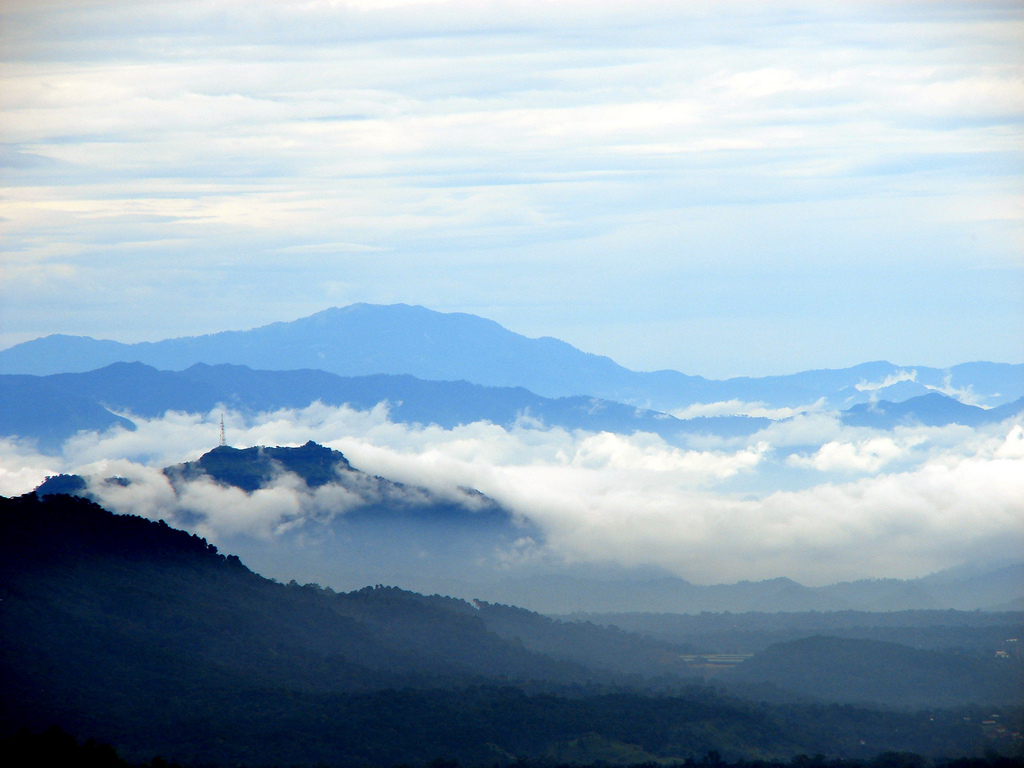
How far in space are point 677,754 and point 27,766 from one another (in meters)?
103

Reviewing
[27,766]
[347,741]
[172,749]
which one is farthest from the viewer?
[347,741]

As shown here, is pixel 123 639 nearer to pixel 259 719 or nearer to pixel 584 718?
pixel 259 719

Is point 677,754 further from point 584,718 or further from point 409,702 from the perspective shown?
point 409,702

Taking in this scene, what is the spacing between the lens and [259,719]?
176 m

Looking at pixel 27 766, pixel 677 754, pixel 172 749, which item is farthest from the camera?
pixel 677 754

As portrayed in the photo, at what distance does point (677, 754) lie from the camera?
190625 millimetres

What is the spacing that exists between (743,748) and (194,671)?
86375mm

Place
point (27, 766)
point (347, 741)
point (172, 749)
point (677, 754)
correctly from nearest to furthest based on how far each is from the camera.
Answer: point (27, 766)
point (172, 749)
point (347, 741)
point (677, 754)

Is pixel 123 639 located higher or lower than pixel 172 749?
higher

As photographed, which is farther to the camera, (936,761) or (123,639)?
(123,639)

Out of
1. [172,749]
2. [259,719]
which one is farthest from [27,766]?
[259,719]

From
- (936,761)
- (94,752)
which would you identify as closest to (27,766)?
(94,752)

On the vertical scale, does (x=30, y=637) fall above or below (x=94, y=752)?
above

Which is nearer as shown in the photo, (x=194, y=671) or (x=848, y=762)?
(x=848, y=762)
